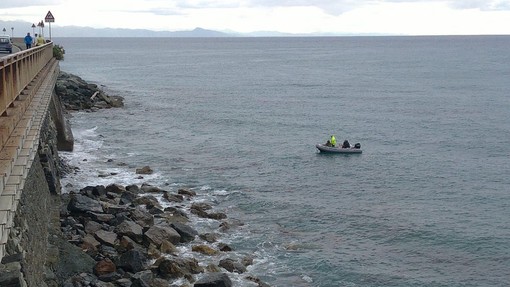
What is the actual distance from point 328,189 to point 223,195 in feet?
21.9

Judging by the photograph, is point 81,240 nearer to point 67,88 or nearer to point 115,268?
point 115,268

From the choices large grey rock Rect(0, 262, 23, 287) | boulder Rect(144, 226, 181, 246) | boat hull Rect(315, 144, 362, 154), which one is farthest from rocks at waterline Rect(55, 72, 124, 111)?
large grey rock Rect(0, 262, 23, 287)

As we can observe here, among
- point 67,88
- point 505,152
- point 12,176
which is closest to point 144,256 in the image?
point 12,176

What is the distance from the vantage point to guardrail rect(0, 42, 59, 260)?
1233 centimetres

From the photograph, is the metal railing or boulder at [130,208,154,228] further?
boulder at [130,208,154,228]

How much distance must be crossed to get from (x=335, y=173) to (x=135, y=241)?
1940cm

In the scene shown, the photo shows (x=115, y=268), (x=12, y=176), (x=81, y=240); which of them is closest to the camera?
(x=12, y=176)

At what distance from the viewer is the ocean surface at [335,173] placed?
2698cm

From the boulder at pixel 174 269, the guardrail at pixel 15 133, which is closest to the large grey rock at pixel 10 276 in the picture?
the guardrail at pixel 15 133

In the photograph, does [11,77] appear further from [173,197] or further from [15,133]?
[173,197]

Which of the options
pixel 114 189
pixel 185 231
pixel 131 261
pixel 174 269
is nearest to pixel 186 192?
pixel 114 189

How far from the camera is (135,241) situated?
2570 centimetres

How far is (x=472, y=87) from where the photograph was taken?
92.7 m

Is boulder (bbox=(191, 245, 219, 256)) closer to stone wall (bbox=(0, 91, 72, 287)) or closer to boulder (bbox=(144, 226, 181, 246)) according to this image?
boulder (bbox=(144, 226, 181, 246))
